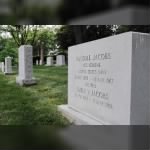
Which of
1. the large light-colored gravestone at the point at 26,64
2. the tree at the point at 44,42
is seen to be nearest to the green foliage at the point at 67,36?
the tree at the point at 44,42

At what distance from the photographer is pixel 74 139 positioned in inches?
117

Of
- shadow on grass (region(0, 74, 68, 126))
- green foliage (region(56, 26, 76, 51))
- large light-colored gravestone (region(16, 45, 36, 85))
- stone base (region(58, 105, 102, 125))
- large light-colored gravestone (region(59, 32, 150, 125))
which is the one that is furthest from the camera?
green foliage (region(56, 26, 76, 51))

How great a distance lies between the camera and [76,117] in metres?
3.57

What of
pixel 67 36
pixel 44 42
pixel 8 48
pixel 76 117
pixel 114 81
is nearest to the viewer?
pixel 114 81

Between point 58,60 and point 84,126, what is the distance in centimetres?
1527

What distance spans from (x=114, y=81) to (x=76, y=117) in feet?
3.00

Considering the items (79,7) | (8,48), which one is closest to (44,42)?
(8,48)

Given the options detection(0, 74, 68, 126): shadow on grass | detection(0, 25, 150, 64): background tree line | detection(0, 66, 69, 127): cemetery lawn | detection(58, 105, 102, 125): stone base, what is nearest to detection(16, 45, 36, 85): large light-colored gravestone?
detection(0, 66, 69, 127): cemetery lawn

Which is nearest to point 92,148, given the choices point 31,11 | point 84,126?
point 84,126

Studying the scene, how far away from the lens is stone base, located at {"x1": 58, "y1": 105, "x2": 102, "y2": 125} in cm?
321

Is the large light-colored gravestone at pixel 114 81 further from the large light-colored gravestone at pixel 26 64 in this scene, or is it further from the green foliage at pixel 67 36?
the green foliage at pixel 67 36

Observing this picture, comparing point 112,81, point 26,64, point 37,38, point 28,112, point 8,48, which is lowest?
point 28,112

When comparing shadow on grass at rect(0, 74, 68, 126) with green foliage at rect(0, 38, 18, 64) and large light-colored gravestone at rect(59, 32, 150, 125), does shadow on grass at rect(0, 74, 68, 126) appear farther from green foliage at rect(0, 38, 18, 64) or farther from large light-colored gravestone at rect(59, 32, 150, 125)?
green foliage at rect(0, 38, 18, 64)

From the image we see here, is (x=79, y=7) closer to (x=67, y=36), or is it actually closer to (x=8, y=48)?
(x=67, y=36)
